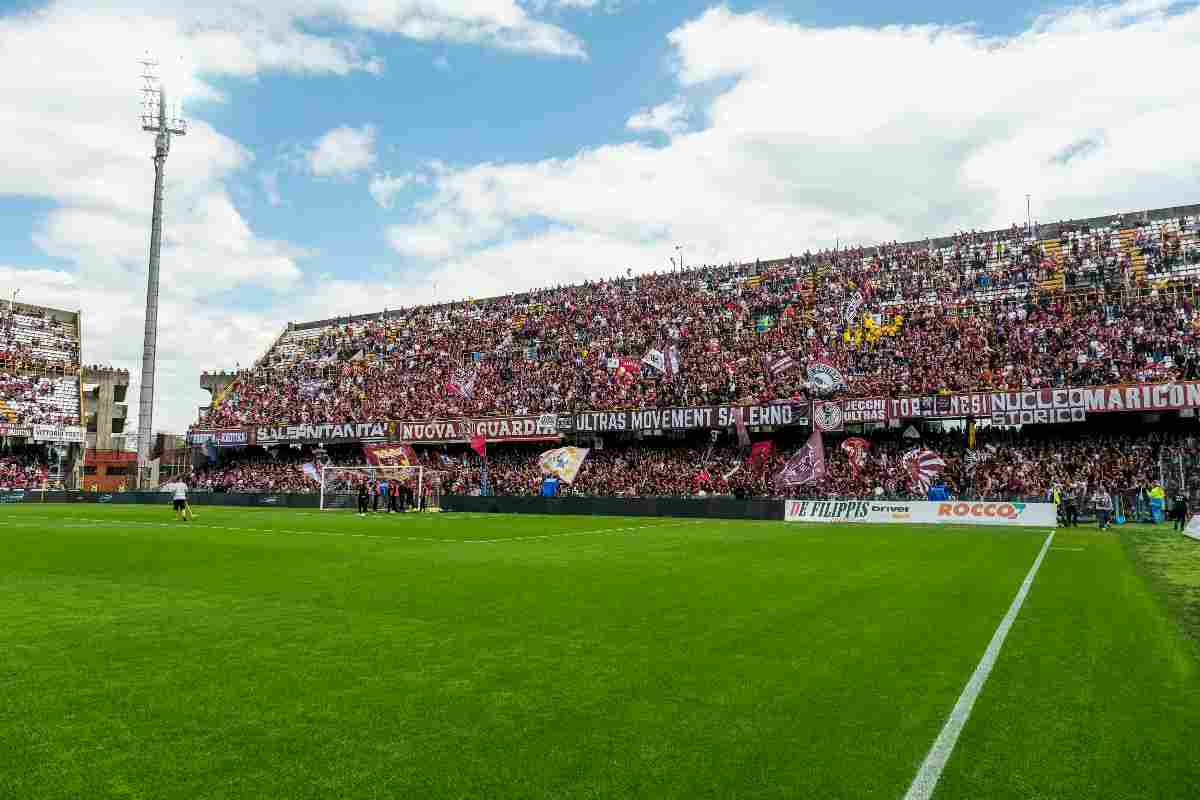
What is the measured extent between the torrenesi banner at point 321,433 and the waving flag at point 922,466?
3115cm

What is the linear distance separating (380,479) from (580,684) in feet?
144

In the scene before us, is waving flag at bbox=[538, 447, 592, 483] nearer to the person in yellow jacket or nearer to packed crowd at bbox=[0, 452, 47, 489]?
the person in yellow jacket

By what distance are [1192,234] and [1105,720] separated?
44.9 m

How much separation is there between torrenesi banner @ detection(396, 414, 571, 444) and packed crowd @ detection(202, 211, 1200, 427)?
1.22 m

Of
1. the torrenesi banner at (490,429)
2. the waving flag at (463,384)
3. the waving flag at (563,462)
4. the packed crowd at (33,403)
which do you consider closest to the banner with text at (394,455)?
the torrenesi banner at (490,429)

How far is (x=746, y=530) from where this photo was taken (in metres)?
28.1

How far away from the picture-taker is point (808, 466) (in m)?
39.0

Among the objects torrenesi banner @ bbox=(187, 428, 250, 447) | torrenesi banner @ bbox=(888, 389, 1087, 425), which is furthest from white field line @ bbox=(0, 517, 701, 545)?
torrenesi banner @ bbox=(187, 428, 250, 447)

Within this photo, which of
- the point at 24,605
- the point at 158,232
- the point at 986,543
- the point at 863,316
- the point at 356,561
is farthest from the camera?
the point at 158,232

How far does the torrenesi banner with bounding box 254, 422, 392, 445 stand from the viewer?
54406 mm

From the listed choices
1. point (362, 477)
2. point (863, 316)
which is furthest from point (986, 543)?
point (362, 477)

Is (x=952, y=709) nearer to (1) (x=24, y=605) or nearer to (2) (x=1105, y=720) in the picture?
(2) (x=1105, y=720)

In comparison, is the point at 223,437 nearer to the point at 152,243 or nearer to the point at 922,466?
the point at 152,243

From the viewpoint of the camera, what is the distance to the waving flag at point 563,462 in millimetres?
46469
